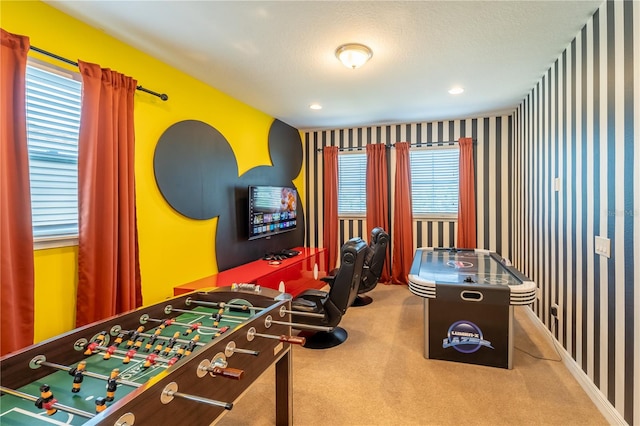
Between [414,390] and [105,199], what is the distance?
2577mm

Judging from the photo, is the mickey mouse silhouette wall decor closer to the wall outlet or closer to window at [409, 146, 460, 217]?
window at [409, 146, 460, 217]

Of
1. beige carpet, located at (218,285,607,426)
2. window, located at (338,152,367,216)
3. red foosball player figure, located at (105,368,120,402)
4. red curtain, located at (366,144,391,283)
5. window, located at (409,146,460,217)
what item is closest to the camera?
red foosball player figure, located at (105,368,120,402)

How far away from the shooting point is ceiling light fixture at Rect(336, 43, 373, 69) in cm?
243

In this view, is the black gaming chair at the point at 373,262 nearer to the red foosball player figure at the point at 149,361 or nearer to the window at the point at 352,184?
the window at the point at 352,184

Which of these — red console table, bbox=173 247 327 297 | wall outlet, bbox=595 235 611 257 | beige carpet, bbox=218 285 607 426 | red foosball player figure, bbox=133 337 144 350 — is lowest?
beige carpet, bbox=218 285 607 426

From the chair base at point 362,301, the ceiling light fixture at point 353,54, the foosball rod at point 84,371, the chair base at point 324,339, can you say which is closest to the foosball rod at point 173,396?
the foosball rod at point 84,371

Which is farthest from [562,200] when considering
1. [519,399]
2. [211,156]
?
[211,156]

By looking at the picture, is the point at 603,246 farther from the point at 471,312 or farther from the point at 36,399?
the point at 36,399

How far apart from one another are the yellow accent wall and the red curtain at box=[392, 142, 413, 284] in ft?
7.81

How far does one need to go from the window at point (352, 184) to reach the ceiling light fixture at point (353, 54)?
2.81m

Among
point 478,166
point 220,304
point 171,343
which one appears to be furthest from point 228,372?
point 478,166

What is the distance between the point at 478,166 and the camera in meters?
4.72

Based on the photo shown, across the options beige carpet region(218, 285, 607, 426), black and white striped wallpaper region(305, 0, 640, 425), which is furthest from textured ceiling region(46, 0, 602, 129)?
beige carpet region(218, 285, 607, 426)

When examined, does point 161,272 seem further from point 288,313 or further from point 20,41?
point 20,41
